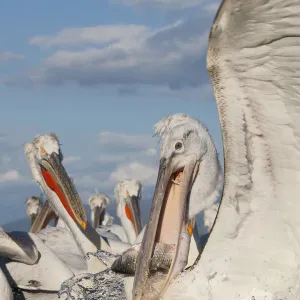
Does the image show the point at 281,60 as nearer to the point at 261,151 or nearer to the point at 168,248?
the point at 261,151

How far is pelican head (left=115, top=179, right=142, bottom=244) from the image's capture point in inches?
538

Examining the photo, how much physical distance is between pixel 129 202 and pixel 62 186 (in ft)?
12.2

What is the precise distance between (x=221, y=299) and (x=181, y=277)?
265 millimetres

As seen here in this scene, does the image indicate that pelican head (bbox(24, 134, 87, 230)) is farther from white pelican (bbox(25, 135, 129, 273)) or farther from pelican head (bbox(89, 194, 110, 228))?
pelican head (bbox(89, 194, 110, 228))

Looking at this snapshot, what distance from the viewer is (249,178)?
18.2 feet

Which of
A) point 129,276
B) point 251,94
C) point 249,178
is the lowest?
point 129,276

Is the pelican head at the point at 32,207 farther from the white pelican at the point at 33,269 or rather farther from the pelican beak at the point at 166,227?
the pelican beak at the point at 166,227

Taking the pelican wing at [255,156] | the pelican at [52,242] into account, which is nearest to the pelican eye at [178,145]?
the pelican wing at [255,156]

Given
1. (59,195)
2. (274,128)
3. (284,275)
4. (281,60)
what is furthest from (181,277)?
(59,195)

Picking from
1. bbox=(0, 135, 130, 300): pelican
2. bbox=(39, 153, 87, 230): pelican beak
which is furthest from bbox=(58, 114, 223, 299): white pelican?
bbox=(39, 153, 87, 230): pelican beak

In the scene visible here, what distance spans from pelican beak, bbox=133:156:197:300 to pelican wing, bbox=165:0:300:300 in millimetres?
141

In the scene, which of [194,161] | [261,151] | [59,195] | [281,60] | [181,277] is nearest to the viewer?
[281,60]

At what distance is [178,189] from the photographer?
6.23 meters

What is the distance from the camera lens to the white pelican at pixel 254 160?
498cm
